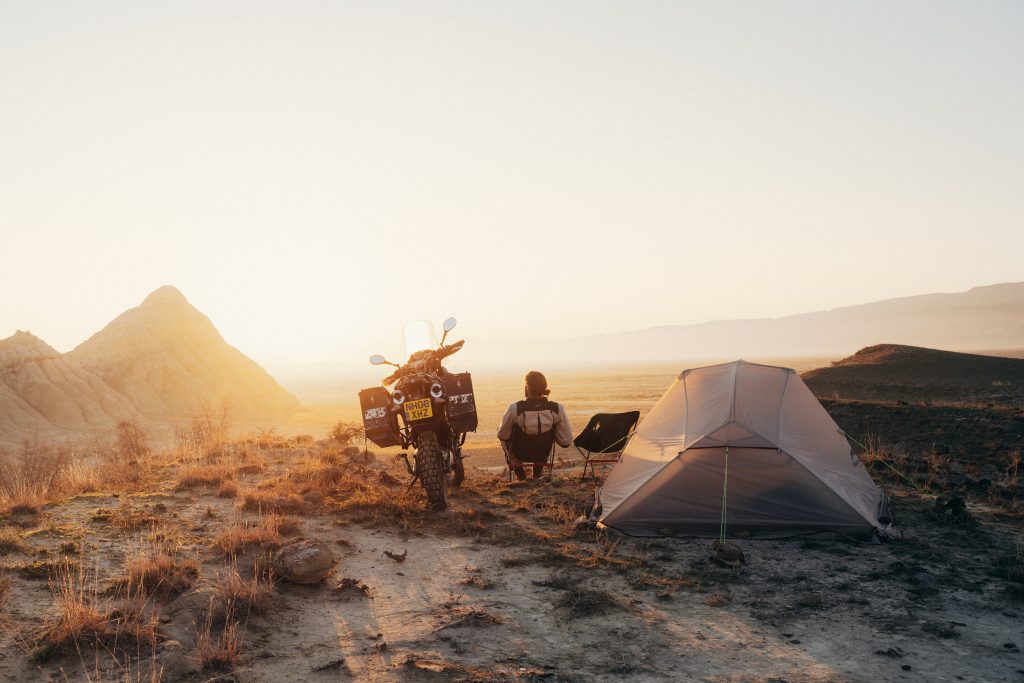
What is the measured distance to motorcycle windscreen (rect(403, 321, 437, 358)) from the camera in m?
10.3

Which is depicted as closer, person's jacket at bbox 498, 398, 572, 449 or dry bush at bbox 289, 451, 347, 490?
dry bush at bbox 289, 451, 347, 490

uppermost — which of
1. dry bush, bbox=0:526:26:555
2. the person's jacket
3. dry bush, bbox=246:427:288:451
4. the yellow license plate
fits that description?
the yellow license plate

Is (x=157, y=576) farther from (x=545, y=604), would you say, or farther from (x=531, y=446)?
(x=531, y=446)

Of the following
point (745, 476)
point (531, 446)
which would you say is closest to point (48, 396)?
point (531, 446)

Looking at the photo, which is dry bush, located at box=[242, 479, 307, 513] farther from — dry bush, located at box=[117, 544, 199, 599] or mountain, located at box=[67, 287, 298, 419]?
mountain, located at box=[67, 287, 298, 419]

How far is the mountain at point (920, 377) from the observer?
2275 centimetres

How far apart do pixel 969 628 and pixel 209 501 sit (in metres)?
8.85

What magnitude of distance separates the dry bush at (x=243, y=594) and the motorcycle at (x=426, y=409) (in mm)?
3213

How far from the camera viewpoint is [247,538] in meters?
6.96

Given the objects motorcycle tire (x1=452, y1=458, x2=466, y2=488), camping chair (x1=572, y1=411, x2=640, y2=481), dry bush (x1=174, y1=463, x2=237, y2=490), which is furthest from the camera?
camping chair (x1=572, y1=411, x2=640, y2=481)

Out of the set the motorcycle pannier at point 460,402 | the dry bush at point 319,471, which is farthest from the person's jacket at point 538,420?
the dry bush at point 319,471

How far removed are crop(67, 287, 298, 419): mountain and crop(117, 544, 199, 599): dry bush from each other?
125 feet

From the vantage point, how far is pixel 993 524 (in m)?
8.33

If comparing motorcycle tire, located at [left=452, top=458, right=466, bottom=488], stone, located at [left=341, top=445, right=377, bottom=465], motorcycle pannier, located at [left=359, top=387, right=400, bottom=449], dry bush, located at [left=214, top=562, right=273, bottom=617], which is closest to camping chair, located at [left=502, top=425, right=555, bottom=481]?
motorcycle tire, located at [left=452, top=458, right=466, bottom=488]
